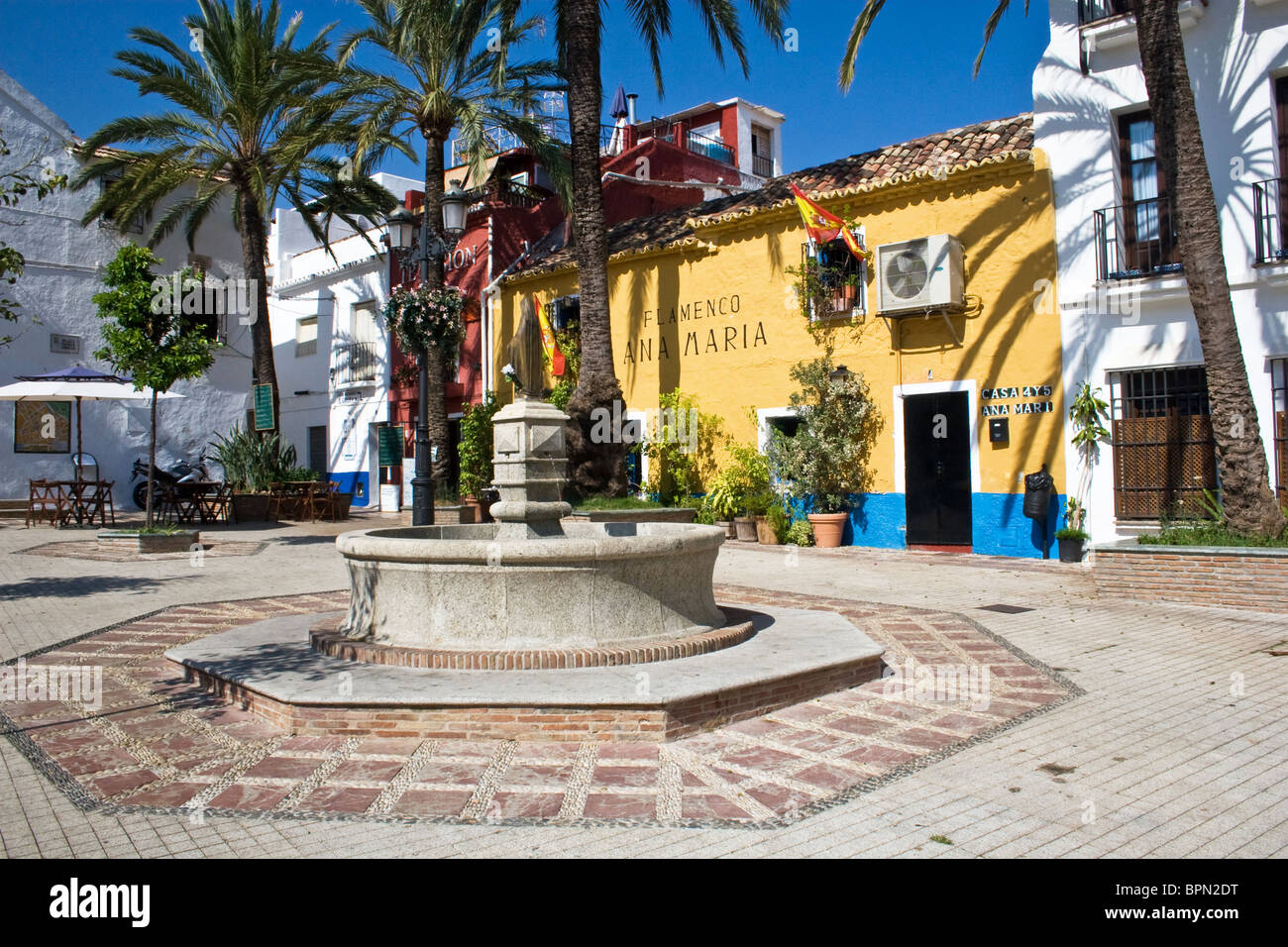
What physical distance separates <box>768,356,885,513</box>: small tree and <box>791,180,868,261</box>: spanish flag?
1.91m

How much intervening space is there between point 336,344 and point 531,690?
2295cm

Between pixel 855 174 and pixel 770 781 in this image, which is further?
pixel 855 174

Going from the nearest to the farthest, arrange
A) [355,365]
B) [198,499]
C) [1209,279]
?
[1209,279]
[198,499]
[355,365]

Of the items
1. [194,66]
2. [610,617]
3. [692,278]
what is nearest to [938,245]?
[692,278]

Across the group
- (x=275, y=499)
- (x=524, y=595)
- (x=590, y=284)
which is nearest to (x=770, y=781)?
(x=524, y=595)

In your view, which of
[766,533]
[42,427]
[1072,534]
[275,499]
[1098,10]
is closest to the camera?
[1072,534]

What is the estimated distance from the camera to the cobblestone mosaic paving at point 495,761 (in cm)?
411

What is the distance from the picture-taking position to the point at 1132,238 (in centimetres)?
1259

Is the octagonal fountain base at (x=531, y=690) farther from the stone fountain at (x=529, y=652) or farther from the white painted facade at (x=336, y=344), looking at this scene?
the white painted facade at (x=336, y=344)

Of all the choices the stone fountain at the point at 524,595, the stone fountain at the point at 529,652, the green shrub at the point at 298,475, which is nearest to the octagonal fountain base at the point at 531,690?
the stone fountain at the point at 529,652

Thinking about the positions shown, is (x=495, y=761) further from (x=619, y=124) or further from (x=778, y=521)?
(x=619, y=124)

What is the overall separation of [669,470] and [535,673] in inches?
485

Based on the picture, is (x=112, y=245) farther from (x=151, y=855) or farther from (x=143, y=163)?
(x=151, y=855)

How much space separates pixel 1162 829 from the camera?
3.77 m
